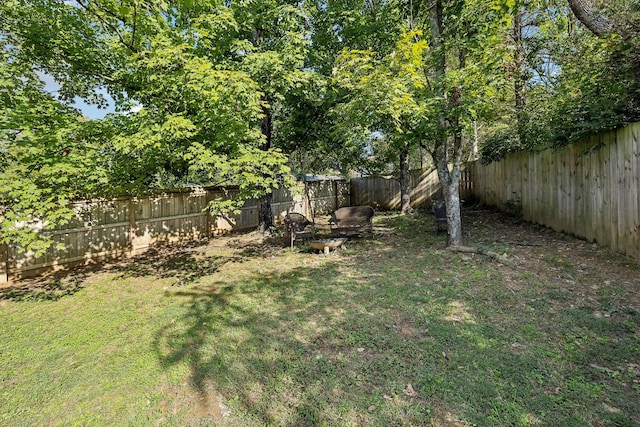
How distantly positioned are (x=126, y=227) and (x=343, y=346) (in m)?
7.04

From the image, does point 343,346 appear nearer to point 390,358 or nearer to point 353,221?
point 390,358

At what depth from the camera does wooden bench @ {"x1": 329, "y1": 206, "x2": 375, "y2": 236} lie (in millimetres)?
8023

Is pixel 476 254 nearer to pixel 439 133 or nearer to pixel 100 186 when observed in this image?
pixel 439 133

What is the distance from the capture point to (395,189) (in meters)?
15.1

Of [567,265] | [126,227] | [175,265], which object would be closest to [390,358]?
[567,265]

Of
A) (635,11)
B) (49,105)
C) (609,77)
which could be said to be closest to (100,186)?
(49,105)

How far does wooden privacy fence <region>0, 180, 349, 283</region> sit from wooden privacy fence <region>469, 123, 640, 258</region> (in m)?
5.26

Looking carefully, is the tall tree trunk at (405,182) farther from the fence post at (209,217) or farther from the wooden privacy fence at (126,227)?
the fence post at (209,217)

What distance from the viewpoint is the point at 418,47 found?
5.06 meters

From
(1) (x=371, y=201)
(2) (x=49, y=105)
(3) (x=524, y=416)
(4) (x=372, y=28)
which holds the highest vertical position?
(4) (x=372, y=28)

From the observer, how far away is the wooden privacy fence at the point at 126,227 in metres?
6.31

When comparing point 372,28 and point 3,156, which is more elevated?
point 372,28

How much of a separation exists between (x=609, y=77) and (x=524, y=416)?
19.5ft

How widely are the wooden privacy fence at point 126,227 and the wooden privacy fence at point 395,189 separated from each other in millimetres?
6449
